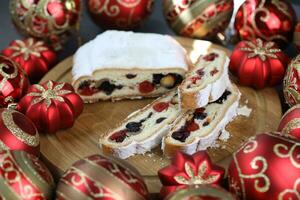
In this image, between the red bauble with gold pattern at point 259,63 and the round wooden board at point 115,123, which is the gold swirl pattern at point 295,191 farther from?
the red bauble with gold pattern at point 259,63

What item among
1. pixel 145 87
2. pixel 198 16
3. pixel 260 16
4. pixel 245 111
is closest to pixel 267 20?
pixel 260 16

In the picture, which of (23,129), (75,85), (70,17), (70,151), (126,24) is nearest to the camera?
(23,129)

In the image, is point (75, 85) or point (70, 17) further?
point (70, 17)

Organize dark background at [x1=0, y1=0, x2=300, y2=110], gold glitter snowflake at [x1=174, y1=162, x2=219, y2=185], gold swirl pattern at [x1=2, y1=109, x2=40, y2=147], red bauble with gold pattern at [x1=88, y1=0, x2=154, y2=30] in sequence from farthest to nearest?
dark background at [x1=0, y1=0, x2=300, y2=110]
red bauble with gold pattern at [x1=88, y1=0, x2=154, y2=30]
gold swirl pattern at [x1=2, y1=109, x2=40, y2=147]
gold glitter snowflake at [x1=174, y1=162, x2=219, y2=185]

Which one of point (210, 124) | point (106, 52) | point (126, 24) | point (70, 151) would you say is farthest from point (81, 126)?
point (126, 24)

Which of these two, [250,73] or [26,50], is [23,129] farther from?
[250,73]

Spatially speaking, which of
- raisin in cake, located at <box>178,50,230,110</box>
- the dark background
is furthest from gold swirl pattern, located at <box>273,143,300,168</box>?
the dark background

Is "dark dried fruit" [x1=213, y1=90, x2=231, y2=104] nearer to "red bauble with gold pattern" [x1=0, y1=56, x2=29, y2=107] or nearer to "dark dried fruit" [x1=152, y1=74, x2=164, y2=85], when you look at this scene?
"dark dried fruit" [x1=152, y1=74, x2=164, y2=85]
